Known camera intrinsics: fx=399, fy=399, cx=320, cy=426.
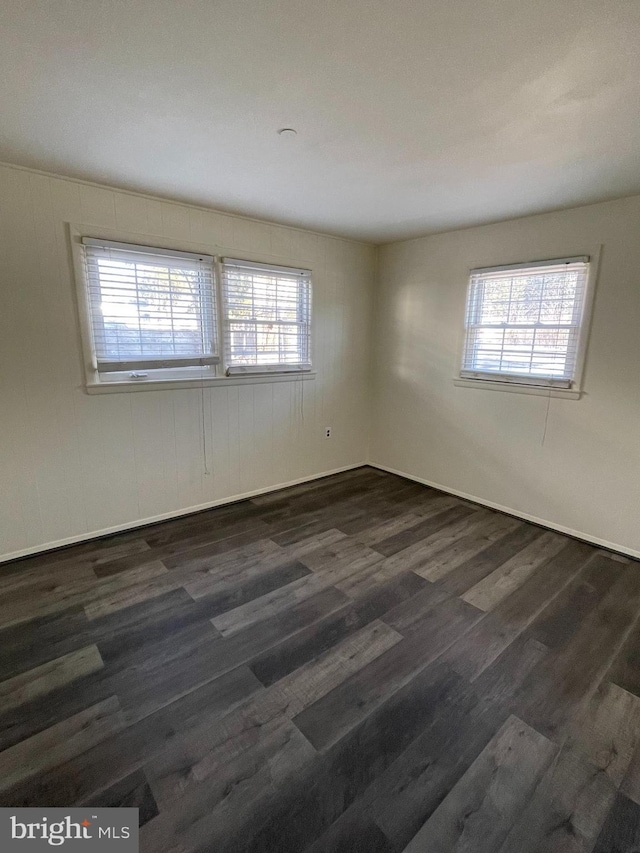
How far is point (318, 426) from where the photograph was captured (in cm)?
435

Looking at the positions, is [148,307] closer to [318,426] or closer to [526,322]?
[318,426]

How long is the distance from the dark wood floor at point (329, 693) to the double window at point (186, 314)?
1.42 meters

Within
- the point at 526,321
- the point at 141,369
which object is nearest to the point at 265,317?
the point at 141,369

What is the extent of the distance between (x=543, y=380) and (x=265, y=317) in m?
2.46

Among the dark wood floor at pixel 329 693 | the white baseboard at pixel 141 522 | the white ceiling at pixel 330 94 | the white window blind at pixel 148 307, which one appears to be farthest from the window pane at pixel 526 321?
the white window blind at pixel 148 307

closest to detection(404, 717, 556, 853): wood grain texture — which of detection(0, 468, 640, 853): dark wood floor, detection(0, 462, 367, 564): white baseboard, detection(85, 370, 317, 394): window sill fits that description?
detection(0, 468, 640, 853): dark wood floor

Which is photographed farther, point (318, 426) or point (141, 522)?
point (318, 426)

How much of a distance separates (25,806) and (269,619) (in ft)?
3.77

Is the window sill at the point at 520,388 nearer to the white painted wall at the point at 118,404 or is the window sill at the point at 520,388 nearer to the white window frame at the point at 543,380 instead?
the white window frame at the point at 543,380

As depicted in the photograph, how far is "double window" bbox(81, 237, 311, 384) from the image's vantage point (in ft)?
9.28

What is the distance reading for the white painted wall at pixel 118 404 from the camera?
254cm

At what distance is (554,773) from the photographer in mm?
1452

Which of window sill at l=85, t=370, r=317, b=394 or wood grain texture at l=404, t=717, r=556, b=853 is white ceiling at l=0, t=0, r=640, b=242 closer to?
window sill at l=85, t=370, r=317, b=394

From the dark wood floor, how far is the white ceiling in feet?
8.22
